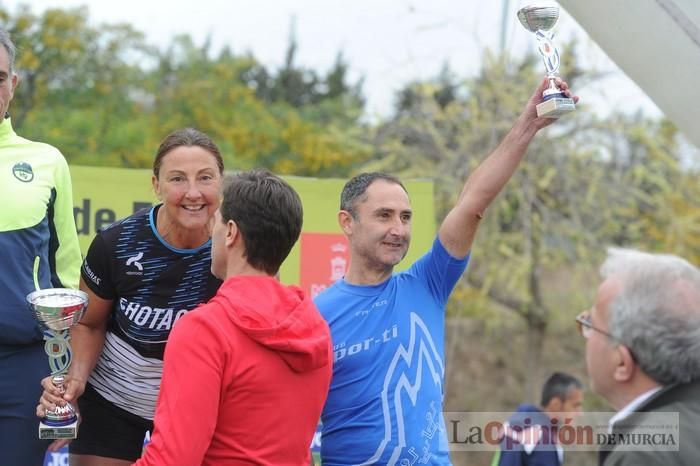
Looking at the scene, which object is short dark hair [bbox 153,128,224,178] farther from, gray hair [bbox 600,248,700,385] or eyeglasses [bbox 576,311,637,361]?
gray hair [bbox 600,248,700,385]

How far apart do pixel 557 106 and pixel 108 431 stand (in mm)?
1962

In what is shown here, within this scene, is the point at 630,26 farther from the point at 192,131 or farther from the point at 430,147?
the point at 430,147

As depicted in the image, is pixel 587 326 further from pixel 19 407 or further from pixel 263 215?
pixel 19 407

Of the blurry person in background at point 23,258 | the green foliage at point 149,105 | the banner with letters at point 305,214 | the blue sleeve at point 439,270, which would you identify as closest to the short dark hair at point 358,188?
the blue sleeve at point 439,270

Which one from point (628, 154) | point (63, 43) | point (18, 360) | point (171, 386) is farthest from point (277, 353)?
point (63, 43)

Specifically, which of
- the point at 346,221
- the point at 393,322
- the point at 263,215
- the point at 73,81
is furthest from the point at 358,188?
the point at 73,81

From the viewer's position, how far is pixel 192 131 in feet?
10.7

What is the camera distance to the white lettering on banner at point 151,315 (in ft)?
10.2

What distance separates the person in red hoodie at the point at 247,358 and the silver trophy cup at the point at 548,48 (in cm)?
101

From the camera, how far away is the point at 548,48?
126 inches

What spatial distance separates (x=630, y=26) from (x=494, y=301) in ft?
28.4

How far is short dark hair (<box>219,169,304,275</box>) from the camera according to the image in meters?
2.46

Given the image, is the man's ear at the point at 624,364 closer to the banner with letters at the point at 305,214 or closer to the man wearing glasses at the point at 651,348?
the man wearing glasses at the point at 651,348

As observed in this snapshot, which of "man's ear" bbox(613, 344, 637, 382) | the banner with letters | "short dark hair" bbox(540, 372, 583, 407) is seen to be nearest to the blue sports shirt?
"man's ear" bbox(613, 344, 637, 382)
